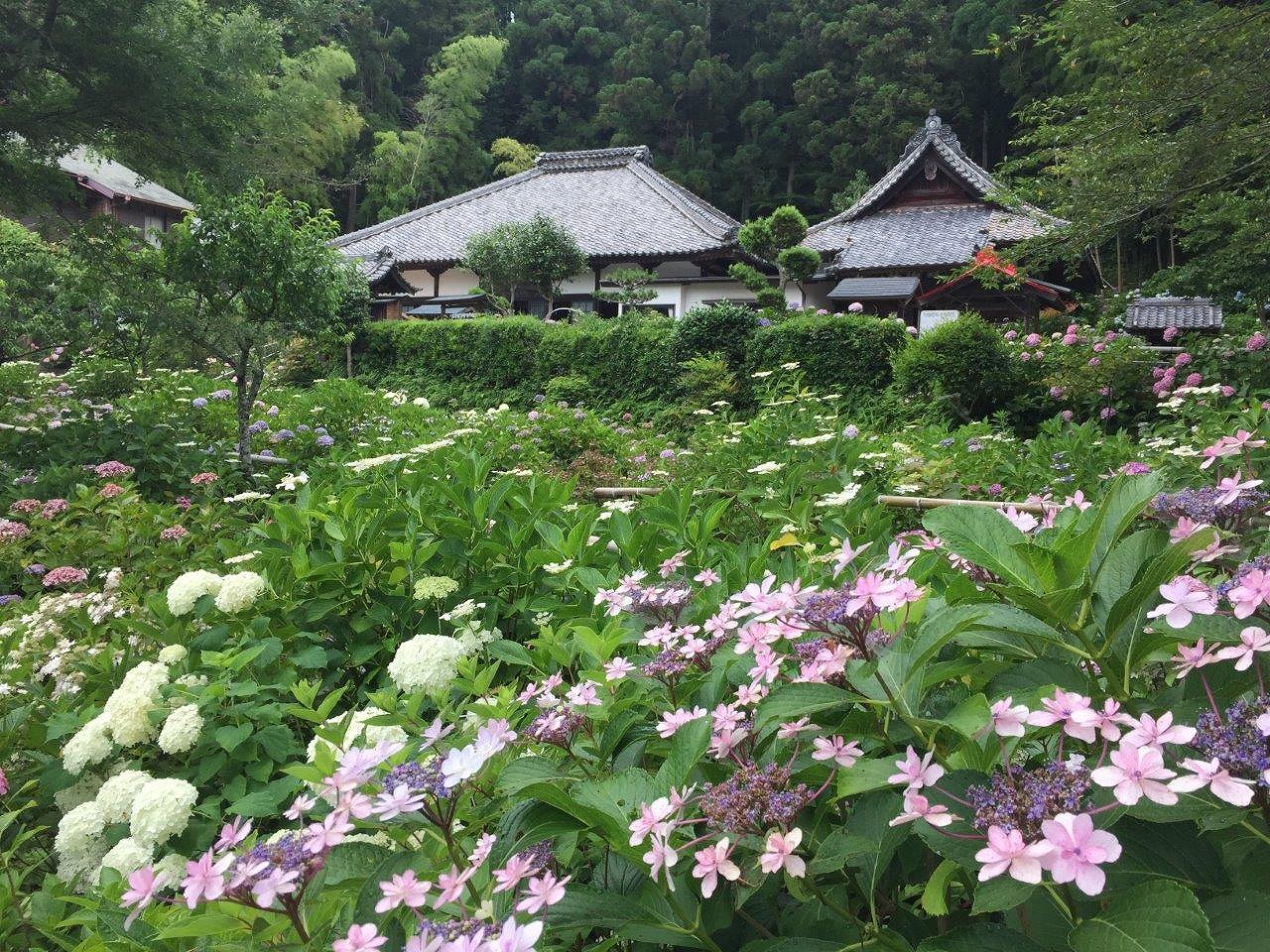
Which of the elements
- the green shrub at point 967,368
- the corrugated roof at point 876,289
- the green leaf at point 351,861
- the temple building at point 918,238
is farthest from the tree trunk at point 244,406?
the corrugated roof at point 876,289

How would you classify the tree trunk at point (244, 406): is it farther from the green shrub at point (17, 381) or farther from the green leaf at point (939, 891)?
the green leaf at point (939, 891)

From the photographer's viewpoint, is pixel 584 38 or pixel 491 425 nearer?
pixel 491 425

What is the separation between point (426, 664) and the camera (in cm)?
132

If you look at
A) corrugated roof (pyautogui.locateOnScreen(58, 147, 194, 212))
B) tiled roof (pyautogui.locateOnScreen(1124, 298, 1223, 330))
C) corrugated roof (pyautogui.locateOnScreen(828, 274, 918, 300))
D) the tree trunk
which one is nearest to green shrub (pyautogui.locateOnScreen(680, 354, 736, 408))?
the tree trunk

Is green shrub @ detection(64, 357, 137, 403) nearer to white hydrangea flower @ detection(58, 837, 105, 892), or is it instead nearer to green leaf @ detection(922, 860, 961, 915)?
white hydrangea flower @ detection(58, 837, 105, 892)

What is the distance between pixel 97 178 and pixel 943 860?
23.8 meters

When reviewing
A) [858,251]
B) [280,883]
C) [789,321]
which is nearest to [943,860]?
[280,883]

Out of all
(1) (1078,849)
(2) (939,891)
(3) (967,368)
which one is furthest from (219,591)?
(3) (967,368)

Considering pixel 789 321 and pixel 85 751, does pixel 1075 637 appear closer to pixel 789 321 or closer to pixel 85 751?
pixel 85 751

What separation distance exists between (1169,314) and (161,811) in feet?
60.4

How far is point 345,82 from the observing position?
116 ft

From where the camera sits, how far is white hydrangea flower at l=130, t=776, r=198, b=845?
128 centimetres

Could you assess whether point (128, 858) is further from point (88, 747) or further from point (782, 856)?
point (782, 856)

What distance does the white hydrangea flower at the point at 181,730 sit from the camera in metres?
1.46
